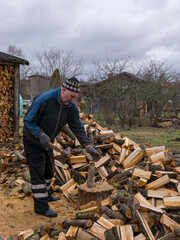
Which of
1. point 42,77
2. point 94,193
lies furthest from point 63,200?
point 42,77

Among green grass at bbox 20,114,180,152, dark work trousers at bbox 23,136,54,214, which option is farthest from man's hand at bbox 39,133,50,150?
green grass at bbox 20,114,180,152

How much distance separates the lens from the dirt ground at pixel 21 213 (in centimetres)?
314

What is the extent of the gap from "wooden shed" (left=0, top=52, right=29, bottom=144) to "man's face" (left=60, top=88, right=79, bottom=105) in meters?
4.37

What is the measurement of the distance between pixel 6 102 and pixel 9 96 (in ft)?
0.70

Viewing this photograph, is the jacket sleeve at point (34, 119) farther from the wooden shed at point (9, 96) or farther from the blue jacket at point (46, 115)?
the wooden shed at point (9, 96)

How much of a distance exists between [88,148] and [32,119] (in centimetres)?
95

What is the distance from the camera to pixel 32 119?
3.14m

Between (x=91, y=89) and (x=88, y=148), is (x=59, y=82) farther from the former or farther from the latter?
(x=88, y=148)

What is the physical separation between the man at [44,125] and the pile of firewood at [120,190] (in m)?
0.57

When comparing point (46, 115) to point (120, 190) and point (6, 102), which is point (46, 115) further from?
point (6, 102)

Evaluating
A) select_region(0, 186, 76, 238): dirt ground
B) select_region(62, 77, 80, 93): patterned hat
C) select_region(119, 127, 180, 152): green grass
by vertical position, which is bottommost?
select_region(0, 186, 76, 238): dirt ground

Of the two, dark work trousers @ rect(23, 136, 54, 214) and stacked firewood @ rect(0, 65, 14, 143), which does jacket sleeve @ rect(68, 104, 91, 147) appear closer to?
dark work trousers @ rect(23, 136, 54, 214)

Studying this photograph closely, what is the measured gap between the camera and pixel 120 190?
12.2ft

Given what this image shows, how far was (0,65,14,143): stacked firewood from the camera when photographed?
279 inches
